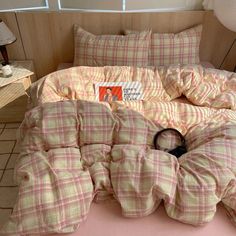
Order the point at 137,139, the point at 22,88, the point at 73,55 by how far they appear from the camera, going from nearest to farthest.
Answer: the point at 137,139, the point at 22,88, the point at 73,55

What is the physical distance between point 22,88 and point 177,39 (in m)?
1.24

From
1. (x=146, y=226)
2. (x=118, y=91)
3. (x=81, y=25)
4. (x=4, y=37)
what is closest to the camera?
(x=146, y=226)

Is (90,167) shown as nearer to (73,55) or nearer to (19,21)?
(73,55)

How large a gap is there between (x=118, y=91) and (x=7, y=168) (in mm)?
923

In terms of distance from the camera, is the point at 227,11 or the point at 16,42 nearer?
the point at 227,11

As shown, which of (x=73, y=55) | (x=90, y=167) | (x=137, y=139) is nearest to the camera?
(x=90, y=167)

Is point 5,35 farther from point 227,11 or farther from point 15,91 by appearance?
point 227,11

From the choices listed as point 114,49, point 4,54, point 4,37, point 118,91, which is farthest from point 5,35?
point 118,91

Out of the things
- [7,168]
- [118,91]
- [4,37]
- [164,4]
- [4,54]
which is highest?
[164,4]

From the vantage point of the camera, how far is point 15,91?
6.36 feet

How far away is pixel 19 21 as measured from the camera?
201 centimetres

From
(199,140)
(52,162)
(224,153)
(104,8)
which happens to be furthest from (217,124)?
(104,8)

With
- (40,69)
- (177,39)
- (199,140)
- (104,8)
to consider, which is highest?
(104,8)

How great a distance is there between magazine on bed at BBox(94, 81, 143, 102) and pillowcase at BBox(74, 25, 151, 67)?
31 cm
